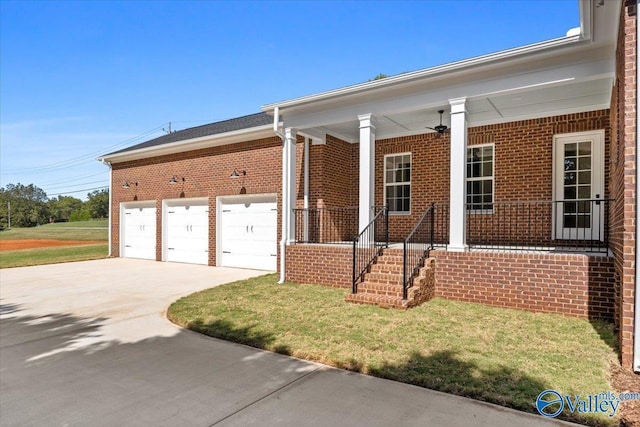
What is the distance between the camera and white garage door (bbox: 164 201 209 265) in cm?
1239

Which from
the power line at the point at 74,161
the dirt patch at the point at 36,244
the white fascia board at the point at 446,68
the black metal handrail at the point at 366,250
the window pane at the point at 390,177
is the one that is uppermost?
the power line at the point at 74,161

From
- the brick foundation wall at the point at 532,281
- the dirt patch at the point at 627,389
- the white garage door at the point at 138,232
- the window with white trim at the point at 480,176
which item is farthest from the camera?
the white garage door at the point at 138,232

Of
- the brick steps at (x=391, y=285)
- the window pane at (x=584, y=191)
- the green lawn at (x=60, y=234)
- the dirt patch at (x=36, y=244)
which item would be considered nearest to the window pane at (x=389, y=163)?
the brick steps at (x=391, y=285)

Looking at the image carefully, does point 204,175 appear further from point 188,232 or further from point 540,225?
point 540,225

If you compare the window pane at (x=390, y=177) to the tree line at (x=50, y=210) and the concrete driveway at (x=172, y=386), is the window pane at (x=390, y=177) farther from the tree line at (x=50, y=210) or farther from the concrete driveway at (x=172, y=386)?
the tree line at (x=50, y=210)

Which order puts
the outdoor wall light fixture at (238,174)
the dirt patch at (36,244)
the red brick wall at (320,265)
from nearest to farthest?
the red brick wall at (320,265) → the outdoor wall light fixture at (238,174) → the dirt patch at (36,244)

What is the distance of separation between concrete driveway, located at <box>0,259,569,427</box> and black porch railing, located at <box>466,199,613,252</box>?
485 cm

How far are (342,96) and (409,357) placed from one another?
5.56 metres

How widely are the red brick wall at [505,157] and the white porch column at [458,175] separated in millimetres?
2472

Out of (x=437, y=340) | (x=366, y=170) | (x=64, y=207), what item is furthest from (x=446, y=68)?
(x=64, y=207)

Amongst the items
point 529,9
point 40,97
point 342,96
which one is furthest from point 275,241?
point 40,97

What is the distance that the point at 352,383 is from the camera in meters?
3.39

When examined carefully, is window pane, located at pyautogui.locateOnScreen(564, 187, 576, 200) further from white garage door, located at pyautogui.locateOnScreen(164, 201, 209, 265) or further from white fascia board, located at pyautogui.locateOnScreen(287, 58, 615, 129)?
white garage door, located at pyautogui.locateOnScreen(164, 201, 209, 265)

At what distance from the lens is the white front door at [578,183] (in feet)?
24.8
